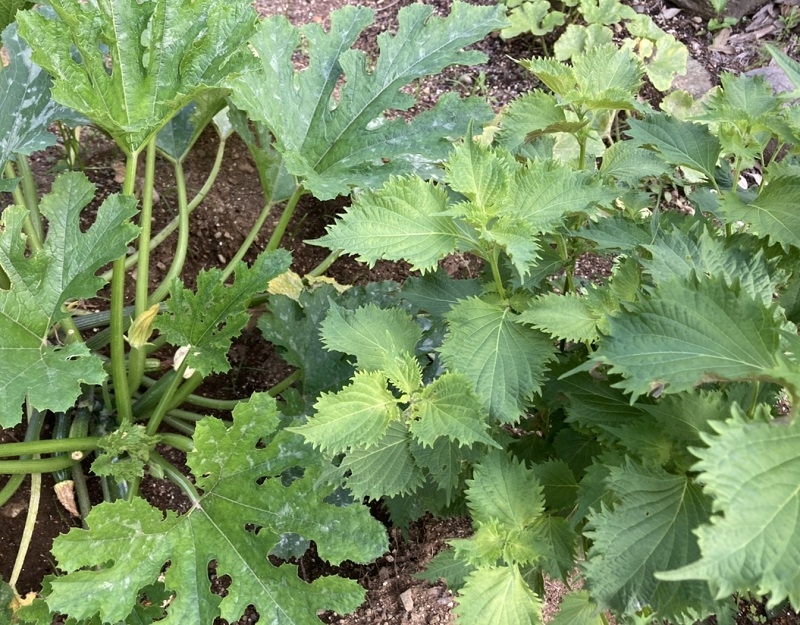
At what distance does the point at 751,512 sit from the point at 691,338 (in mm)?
310

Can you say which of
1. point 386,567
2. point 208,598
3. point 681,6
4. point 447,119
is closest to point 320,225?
point 447,119

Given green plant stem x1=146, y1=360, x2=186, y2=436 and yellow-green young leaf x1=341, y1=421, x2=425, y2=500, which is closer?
yellow-green young leaf x1=341, y1=421, x2=425, y2=500

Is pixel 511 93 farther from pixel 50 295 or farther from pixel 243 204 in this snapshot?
pixel 50 295

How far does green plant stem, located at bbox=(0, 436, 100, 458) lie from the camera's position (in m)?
1.71

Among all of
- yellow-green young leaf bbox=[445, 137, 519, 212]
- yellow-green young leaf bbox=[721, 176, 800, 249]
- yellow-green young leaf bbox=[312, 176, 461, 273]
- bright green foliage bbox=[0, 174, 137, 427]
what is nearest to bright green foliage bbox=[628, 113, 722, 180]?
yellow-green young leaf bbox=[721, 176, 800, 249]

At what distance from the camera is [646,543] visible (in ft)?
3.85

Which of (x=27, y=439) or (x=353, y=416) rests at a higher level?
(x=353, y=416)

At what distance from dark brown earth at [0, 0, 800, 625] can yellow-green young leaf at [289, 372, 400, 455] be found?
91 cm

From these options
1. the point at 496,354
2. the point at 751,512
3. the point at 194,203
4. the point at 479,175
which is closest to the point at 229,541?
the point at 496,354

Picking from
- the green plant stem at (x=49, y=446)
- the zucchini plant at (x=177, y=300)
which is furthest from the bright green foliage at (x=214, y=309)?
the green plant stem at (x=49, y=446)

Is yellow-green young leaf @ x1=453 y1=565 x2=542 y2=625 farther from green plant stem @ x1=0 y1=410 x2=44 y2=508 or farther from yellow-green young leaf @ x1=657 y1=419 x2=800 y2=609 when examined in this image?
green plant stem @ x1=0 y1=410 x2=44 y2=508

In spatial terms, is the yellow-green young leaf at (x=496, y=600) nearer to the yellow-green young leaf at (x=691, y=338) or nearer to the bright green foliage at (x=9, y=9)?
the yellow-green young leaf at (x=691, y=338)

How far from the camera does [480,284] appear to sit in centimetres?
172

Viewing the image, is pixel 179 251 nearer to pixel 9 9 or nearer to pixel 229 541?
pixel 9 9
